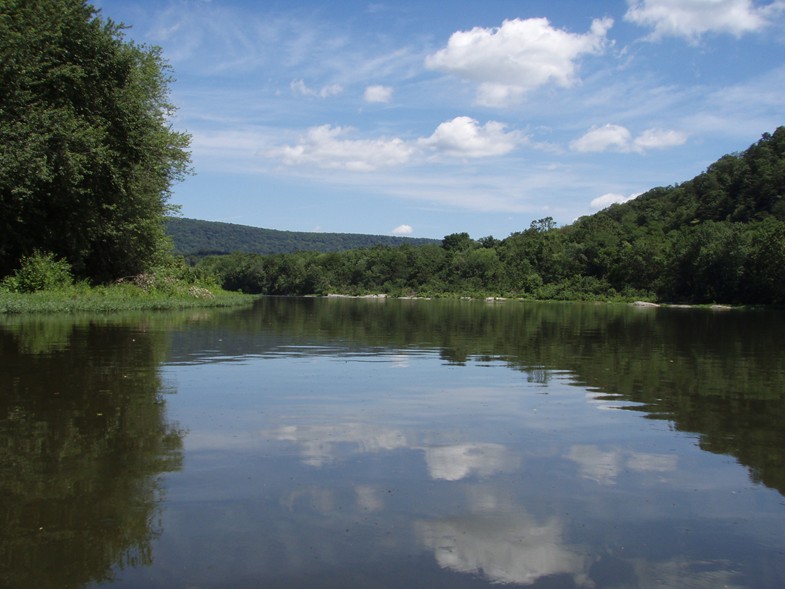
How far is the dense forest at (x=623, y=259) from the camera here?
90250mm

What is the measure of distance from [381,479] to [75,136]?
26333 mm

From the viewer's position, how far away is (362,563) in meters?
4.66

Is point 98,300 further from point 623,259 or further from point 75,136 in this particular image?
point 623,259

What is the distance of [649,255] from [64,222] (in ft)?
309

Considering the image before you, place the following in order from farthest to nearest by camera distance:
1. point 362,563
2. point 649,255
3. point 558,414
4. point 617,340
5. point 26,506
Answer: point 649,255, point 617,340, point 558,414, point 26,506, point 362,563

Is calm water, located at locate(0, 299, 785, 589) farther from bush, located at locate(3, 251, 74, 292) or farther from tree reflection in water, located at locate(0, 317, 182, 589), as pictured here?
bush, located at locate(3, 251, 74, 292)

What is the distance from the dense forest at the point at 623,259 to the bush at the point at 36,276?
41581mm

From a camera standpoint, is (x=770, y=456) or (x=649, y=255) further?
(x=649, y=255)

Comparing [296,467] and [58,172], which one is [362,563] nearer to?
[296,467]

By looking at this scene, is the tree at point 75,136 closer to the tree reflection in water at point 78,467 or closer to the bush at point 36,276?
the bush at point 36,276

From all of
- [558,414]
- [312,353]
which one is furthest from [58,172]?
[558,414]

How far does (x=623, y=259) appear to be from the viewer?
374 feet

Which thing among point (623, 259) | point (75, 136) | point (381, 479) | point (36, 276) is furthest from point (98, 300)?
point (623, 259)

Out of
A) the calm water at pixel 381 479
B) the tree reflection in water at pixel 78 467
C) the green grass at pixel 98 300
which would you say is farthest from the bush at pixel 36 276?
the tree reflection in water at pixel 78 467
